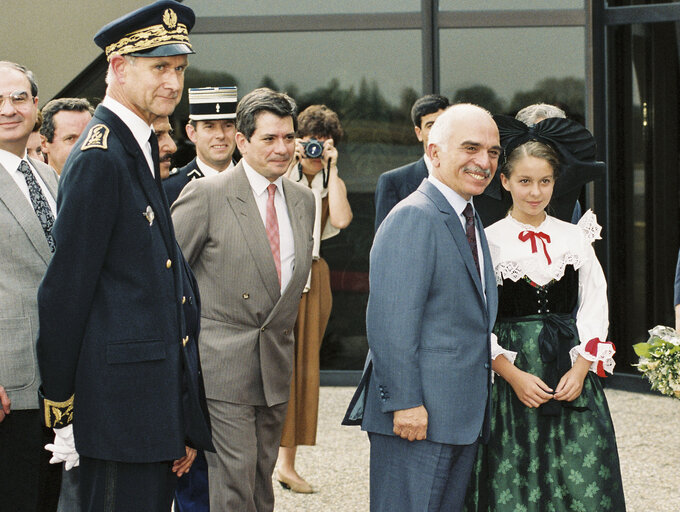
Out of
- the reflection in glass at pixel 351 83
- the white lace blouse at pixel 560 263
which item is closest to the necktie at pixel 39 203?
the white lace blouse at pixel 560 263

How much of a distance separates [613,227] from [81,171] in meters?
5.82

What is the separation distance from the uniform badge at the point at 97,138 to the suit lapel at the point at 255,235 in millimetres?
1311

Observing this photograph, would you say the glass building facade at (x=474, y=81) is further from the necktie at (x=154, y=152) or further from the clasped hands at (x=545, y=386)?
the necktie at (x=154, y=152)

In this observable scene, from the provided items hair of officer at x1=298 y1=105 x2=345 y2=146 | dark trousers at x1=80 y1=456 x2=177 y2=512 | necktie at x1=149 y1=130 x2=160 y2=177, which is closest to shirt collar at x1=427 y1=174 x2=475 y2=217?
necktie at x1=149 y1=130 x2=160 y2=177

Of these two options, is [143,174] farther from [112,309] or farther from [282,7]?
[282,7]

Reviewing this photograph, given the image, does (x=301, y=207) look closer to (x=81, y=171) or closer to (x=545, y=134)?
(x=545, y=134)

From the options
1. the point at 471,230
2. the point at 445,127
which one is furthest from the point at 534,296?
the point at 445,127

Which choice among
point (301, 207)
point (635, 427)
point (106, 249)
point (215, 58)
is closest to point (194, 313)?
point (106, 249)

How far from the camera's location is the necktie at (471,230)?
3.21 metres

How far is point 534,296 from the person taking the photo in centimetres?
356

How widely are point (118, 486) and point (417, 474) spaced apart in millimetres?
962

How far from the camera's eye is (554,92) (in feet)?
24.7

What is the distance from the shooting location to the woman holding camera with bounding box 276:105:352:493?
5.15m

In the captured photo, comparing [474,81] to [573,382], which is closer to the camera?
[573,382]
